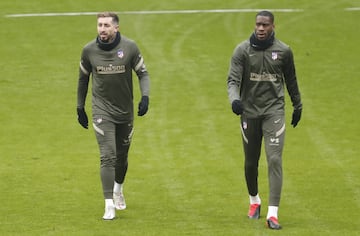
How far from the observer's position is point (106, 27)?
14.8 m

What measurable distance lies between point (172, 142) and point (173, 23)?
11.5 meters

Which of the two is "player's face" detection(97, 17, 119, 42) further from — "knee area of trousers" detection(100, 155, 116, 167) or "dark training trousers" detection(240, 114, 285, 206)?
"dark training trousers" detection(240, 114, 285, 206)

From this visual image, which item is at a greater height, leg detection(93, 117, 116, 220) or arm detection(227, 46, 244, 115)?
arm detection(227, 46, 244, 115)

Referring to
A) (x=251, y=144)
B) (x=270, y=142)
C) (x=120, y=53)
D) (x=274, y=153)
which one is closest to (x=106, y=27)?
(x=120, y=53)

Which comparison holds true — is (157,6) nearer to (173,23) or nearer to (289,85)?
(173,23)

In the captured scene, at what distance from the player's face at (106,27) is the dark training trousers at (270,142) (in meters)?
1.95

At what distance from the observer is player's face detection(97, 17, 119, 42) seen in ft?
48.6

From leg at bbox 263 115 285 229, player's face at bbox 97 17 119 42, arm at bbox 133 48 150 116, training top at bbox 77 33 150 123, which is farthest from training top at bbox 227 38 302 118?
player's face at bbox 97 17 119 42

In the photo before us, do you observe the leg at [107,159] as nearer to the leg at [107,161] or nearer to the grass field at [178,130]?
the leg at [107,161]

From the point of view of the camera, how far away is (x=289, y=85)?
14.8 meters

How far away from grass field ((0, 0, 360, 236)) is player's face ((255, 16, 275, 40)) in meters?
2.33

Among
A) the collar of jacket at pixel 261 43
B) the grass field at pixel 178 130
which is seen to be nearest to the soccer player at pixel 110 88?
the grass field at pixel 178 130

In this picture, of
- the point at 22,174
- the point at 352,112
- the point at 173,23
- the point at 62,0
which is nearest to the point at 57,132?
the point at 22,174

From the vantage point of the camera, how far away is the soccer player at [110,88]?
589 inches
